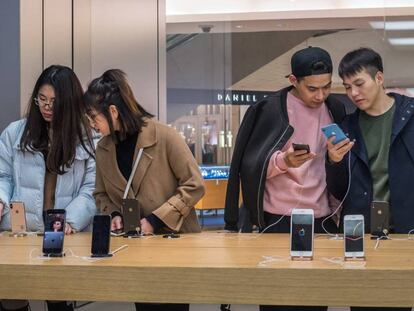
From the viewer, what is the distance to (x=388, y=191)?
7.68ft

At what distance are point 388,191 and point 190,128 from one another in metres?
3.74

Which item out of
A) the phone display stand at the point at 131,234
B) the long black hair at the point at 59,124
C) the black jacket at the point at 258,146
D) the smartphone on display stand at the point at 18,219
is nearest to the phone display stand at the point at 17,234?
the smartphone on display stand at the point at 18,219

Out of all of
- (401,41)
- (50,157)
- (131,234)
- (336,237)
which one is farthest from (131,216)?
(401,41)

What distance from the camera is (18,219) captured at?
258 centimetres

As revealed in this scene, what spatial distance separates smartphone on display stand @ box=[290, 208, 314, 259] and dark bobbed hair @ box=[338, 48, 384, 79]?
0.80 meters

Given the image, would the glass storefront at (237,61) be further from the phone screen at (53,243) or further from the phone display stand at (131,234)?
the phone screen at (53,243)

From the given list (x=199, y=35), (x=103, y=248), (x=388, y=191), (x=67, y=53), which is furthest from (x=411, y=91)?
(x=103, y=248)

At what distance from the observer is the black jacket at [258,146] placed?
97.6 inches

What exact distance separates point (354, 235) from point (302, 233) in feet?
0.50

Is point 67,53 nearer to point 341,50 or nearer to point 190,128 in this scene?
point 190,128

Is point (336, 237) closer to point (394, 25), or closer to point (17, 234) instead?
point (17, 234)

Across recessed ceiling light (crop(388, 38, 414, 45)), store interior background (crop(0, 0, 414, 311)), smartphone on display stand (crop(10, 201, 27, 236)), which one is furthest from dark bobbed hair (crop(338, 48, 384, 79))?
recessed ceiling light (crop(388, 38, 414, 45))

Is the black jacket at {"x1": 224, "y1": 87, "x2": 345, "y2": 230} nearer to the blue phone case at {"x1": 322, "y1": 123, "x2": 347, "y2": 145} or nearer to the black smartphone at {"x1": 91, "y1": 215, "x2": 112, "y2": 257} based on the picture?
the blue phone case at {"x1": 322, "y1": 123, "x2": 347, "y2": 145}

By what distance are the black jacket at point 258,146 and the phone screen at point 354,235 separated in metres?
0.63
